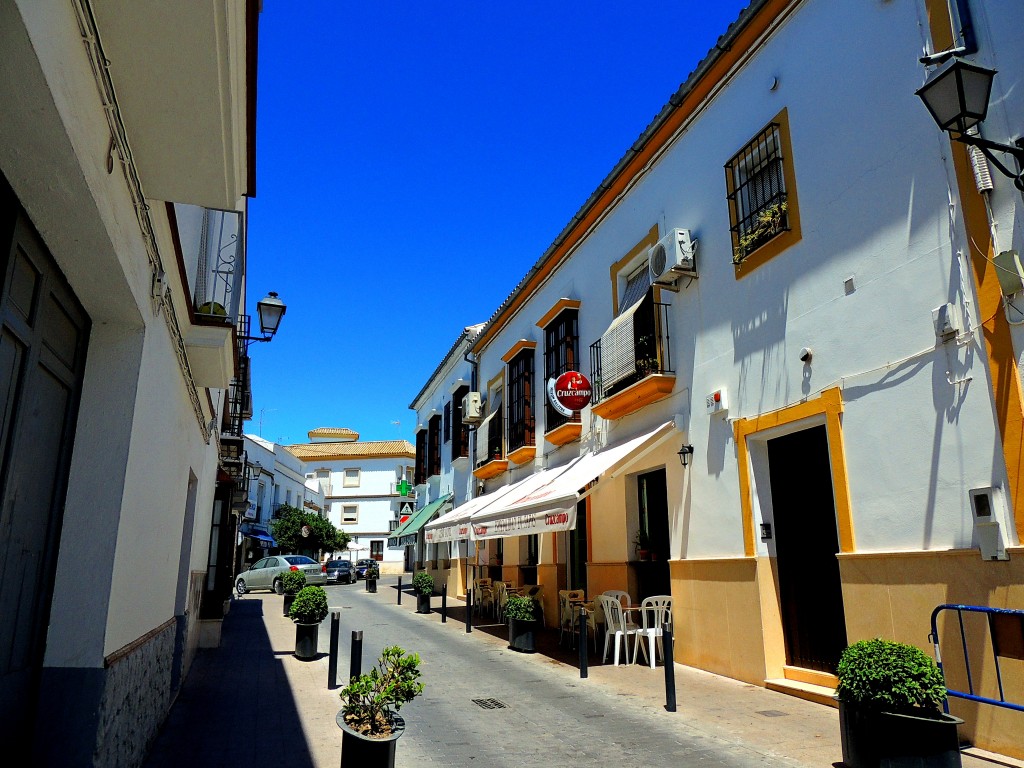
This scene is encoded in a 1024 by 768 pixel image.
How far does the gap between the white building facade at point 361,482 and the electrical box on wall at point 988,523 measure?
172ft

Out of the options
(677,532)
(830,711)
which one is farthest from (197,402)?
(830,711)

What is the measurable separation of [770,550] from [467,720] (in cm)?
384

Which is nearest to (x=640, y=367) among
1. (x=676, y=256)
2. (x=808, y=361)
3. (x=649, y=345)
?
(x=649, y=345)

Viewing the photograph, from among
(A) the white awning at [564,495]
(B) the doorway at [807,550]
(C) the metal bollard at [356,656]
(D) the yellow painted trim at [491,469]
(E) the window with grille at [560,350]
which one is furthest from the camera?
(D) the yellow painted trim at [491,469]

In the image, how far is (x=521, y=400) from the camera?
53.1 ft

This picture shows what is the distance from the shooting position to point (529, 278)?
16.0 meters

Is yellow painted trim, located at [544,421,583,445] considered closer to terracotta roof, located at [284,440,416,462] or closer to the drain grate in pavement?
the drain grate in pavement

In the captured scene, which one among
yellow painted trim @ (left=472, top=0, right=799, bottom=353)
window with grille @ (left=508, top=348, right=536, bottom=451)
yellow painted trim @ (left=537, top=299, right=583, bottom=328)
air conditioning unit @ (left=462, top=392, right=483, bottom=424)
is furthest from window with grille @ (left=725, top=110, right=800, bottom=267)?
air conditioning unit @ (left=462, top=392, right=483, bottom=424)

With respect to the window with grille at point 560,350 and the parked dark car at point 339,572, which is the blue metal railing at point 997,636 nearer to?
the window with grille at point 560,350

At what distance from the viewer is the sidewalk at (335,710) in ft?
18.6

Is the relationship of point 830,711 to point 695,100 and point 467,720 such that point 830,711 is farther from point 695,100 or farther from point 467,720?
point 695,100

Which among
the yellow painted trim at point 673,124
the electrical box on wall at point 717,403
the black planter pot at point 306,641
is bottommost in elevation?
the black planter pot at point 306,641

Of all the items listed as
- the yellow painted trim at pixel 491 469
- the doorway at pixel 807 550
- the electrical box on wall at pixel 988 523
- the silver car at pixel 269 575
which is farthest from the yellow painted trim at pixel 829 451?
the silver car at pixel 269 575

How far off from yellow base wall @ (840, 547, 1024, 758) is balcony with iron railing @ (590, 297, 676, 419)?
402 cm
